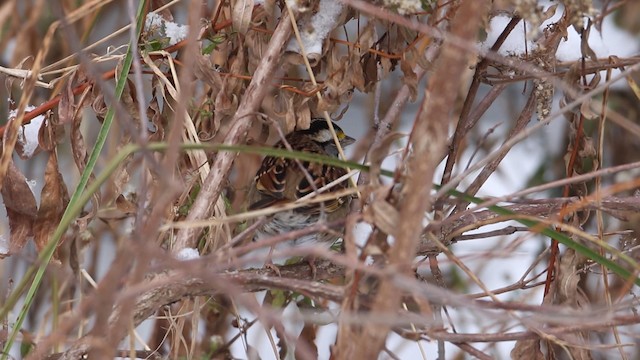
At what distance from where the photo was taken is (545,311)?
1107 mm

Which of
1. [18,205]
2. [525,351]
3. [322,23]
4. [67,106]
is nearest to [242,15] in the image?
[322,23]

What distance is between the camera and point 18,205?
6.07ft

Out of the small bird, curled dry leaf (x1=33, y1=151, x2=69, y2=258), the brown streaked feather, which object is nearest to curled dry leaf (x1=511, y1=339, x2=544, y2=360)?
the small bird

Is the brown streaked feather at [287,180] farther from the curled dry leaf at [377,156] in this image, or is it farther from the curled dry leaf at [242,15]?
the curled dry leaf at [377,156]

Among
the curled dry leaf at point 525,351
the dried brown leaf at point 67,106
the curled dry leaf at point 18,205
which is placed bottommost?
the curled dry leaf at point 525,351

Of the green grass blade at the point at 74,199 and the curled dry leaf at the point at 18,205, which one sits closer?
the green grass blade at the point at 74,199

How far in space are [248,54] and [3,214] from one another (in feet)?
5.51

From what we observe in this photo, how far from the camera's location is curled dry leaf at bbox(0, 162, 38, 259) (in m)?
1.84

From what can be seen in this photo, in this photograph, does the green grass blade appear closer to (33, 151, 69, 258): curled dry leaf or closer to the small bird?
(33, 151, 69, 258): curled dry leaf

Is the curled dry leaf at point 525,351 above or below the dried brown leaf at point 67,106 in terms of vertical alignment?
below

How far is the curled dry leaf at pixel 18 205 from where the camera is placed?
1.84 m

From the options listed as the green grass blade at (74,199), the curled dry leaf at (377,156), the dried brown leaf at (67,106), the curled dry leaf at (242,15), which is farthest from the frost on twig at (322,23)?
the curled dry leaf at (377,156)

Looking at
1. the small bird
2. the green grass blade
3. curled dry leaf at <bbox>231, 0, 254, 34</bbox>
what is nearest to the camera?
the green grass blade

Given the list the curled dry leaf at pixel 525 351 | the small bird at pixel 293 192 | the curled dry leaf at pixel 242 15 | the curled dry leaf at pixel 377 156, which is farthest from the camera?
the small bird at pixel 293 192
